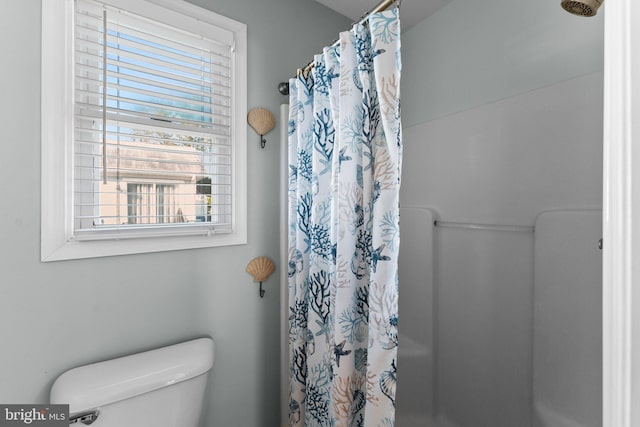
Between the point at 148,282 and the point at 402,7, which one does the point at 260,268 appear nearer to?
the point at 148,282

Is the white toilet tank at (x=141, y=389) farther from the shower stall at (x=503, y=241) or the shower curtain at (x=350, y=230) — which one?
the shower stall at (x=503, y=241)

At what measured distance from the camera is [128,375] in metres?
0.97

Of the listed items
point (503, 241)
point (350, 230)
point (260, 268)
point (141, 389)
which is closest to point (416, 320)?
point (503, 241)

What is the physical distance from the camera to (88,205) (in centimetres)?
104

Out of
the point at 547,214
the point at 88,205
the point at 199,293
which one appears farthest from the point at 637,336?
the point at 88,205

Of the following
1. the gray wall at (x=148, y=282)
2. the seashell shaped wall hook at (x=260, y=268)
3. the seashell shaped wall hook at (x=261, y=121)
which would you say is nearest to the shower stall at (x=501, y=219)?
the seashell shaped wall hook at (x=260, y=268)

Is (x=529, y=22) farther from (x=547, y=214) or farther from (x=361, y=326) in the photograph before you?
(x=361, y=326)

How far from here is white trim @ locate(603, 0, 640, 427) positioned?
372 millimetres

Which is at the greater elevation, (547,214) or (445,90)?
(445,90)

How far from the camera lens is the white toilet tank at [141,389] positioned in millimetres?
899

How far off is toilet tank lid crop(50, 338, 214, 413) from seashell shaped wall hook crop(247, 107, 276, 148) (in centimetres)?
93

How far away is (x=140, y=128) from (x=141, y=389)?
3.06 ft

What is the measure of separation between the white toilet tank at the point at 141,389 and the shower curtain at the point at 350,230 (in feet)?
1.35

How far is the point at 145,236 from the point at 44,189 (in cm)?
33
